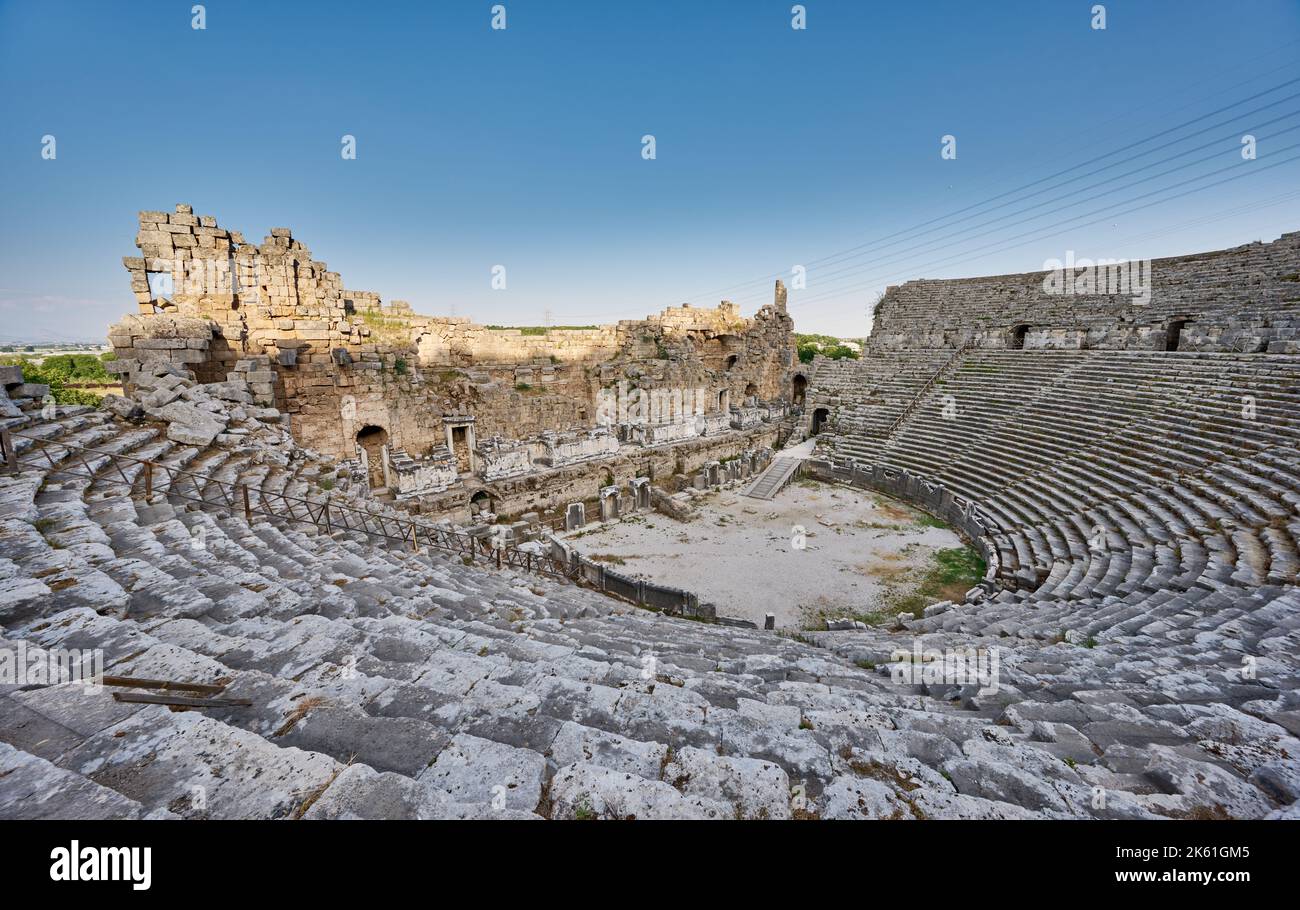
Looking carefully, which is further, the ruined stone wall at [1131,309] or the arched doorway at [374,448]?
the arched doorway at [374,448]

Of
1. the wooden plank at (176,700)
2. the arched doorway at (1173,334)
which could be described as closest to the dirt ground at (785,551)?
the wooden plank at (176,700)

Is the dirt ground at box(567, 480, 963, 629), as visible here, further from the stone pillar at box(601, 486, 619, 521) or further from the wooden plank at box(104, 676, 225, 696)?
the wooden plank at box(104, 676, 225, 696)

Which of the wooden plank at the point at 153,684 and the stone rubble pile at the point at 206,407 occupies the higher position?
the stone rubble pile at the point at 206,407

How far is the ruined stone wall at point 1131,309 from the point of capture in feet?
44.7

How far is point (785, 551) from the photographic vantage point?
12.4 m

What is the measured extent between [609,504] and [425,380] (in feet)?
22.3

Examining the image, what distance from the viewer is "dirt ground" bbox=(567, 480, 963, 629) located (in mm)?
10039

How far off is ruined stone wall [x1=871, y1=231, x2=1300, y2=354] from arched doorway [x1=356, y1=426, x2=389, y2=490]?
68.8 feet

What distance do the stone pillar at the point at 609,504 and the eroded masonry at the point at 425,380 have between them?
87 millimetres

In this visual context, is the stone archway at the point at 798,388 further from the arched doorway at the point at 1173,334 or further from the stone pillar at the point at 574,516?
the stone pillar at the point at 574,516

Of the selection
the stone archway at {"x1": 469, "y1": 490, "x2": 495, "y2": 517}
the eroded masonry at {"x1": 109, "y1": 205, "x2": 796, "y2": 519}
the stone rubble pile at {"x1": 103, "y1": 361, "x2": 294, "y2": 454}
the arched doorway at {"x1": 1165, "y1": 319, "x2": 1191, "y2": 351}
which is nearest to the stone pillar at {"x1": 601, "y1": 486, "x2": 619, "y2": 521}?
the eroded masonry at {"x1": 109, "y1": 205, "x2": 796, "y2": 519}

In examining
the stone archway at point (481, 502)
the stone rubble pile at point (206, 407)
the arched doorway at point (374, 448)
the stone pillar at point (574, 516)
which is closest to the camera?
the stone rubble pile at point (206, 407)

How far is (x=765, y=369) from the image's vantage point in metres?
26.5
